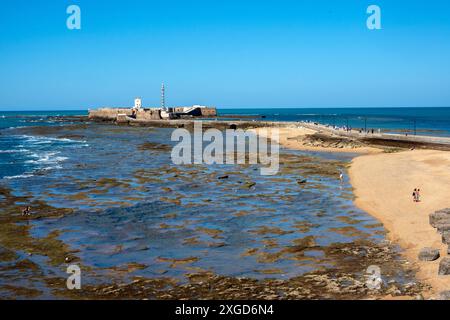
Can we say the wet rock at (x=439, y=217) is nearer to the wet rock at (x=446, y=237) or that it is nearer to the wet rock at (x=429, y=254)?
the wet rock at (x=446, y=237)

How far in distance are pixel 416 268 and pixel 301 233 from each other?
651 centimetres

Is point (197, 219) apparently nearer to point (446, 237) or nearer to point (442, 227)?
point (442, 227)

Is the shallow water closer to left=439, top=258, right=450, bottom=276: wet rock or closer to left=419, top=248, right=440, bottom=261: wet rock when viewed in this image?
left=419, top=248, right=440, bottom=261: wet rock

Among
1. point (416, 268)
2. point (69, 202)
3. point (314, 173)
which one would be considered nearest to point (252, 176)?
point (314, 173)

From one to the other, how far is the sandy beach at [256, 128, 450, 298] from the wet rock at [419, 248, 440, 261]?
231 mm

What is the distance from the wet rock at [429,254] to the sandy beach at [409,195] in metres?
0.23

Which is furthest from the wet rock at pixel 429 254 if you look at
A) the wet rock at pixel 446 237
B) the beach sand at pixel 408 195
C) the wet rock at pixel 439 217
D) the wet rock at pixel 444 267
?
the wet rock at pixel 439 217

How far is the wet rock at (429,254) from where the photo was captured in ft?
56.1

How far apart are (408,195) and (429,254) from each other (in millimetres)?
12595

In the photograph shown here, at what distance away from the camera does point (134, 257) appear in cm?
1905

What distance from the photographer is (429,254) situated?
56.3 ft

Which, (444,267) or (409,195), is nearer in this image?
(444,267)

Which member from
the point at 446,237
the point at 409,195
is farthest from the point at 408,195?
the point at 446,237
